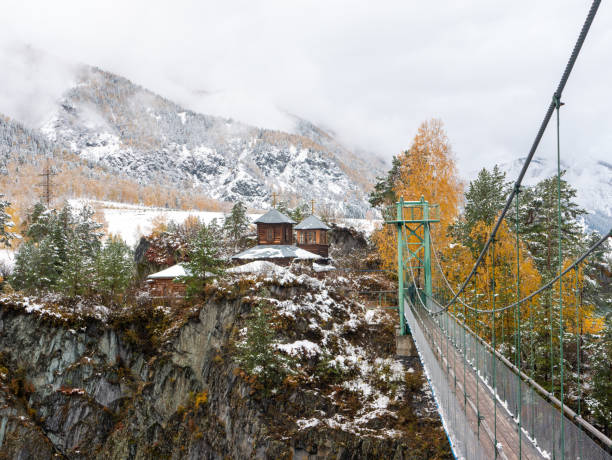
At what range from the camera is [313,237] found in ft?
111

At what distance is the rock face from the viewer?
14711 millimetres

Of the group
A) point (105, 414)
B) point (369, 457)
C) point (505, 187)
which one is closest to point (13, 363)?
point (105, 414)

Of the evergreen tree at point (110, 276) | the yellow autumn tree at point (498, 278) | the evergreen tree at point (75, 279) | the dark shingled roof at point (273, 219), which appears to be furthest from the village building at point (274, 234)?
the yellow autumn tree at point (498, 278)

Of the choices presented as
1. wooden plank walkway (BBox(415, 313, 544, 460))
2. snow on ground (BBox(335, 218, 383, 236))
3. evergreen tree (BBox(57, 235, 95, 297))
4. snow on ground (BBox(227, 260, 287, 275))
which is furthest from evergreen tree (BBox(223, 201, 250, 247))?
wooden plank walkway (BBox(415, 313, 544, 460))

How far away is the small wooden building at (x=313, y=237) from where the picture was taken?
110 feet

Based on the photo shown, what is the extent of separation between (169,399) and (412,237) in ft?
40.6

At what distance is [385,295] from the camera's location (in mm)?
22656

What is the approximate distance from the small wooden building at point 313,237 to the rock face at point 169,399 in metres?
13.3

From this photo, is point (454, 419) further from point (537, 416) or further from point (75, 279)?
point (75, 279)

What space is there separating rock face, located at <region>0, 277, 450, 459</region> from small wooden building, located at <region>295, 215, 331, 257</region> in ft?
43.8

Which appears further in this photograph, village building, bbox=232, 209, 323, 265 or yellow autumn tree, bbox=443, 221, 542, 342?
village building, bbox=232, 209, 323, 265

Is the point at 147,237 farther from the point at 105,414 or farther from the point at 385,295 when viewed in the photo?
the point at 385,295

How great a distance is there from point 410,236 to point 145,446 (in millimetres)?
14089

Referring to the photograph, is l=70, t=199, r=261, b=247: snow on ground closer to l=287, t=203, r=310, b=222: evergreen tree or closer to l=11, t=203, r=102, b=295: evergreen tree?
l=287, t=203, r=310, b=222: evergreen tree
